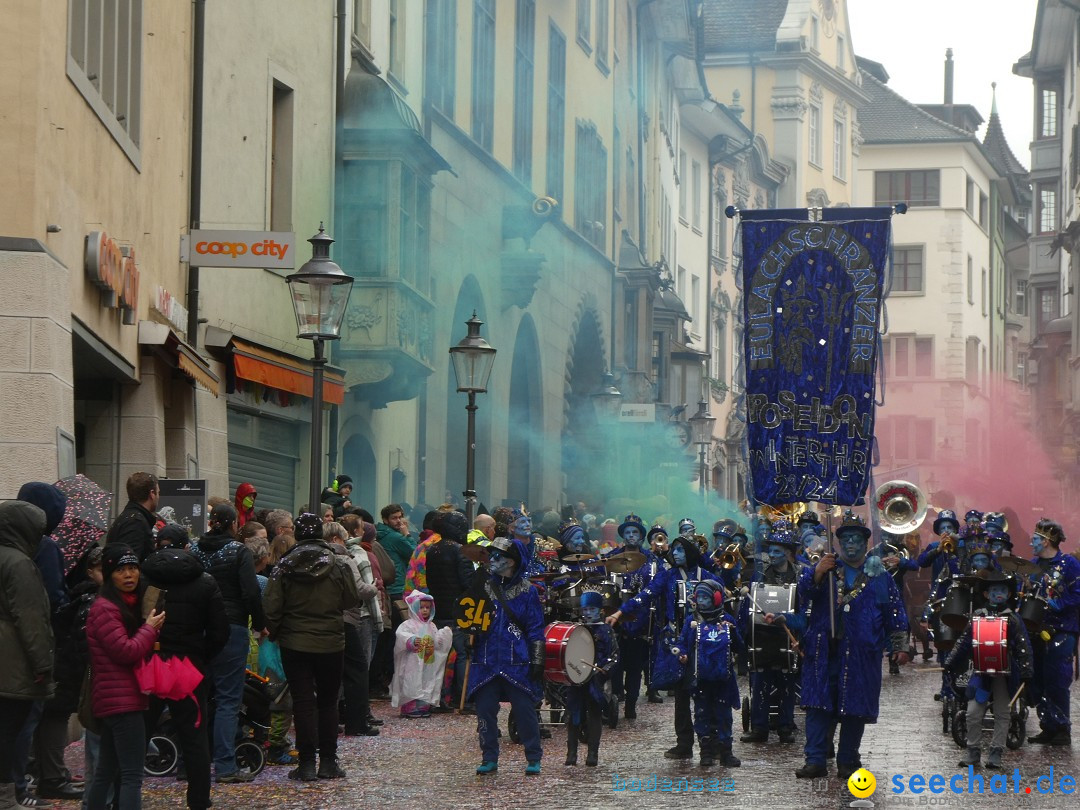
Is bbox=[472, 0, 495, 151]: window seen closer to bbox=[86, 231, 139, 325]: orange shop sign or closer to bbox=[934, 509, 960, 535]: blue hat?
bbox=[934, 509, 960, 535]: blue hat

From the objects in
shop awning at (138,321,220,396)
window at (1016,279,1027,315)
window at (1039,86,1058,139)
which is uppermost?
window at (1039,86,1058,139)

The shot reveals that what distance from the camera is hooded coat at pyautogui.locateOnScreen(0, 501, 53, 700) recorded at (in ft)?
34.8

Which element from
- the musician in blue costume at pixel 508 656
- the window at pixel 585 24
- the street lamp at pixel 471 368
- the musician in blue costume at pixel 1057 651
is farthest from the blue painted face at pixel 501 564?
the window at pixel 585 24

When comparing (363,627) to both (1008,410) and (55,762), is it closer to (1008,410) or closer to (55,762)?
(55,762)

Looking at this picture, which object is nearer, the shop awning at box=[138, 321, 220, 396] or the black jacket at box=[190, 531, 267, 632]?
the black jacket at box=[190, 531, 267, 632]

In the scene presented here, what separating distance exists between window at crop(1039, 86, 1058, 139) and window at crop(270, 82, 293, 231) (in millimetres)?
54183

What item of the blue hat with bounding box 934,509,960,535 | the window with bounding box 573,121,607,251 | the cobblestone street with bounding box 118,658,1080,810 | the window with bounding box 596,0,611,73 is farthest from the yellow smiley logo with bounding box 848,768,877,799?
the window with bounding box 596,0,611,73

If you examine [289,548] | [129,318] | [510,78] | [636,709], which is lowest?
[636,709]

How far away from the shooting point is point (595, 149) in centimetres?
4475

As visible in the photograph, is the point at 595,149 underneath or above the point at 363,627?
above

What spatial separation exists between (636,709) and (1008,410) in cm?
8110

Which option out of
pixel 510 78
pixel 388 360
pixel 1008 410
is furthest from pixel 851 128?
pixel 388 360

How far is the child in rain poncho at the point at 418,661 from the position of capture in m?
18.0

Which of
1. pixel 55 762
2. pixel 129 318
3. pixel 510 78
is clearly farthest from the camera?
pixel 510 78
